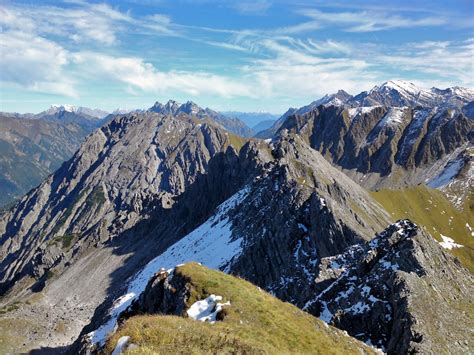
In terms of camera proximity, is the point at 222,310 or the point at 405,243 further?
the point at 405,243

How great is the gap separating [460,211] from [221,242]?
401 feet

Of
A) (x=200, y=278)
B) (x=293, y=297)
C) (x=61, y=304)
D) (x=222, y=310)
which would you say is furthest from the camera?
(x=61, y=304)

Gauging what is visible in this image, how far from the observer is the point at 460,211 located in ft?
613

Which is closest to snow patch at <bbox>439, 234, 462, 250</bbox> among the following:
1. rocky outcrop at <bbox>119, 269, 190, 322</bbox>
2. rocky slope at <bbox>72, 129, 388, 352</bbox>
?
rocky slope at <bbox>72, 129, 388, 352</bbox>

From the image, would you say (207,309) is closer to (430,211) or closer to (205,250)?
(205,250)

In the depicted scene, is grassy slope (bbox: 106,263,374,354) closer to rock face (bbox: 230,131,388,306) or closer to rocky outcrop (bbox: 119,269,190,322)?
rocky outcrop (bbox: 119,269,190,322)

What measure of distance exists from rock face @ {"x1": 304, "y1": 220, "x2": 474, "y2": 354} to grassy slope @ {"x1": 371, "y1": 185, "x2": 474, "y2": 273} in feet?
351

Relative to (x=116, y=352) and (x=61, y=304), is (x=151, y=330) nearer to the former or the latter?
(x=116, y=352)

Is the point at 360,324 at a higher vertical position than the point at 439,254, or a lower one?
lower

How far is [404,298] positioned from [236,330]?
76.7ft

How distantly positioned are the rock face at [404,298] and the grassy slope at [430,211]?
107019 millimetres

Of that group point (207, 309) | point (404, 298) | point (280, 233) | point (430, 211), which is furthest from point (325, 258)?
point (430, 211)

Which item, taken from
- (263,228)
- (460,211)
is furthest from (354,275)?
(460,211)

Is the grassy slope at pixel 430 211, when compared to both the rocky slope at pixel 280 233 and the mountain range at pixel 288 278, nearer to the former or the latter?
the mountain range at pixel 288 278
